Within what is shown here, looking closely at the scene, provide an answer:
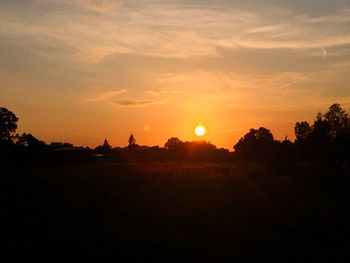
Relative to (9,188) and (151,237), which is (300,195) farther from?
(9,188)

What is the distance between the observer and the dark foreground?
1120 cm

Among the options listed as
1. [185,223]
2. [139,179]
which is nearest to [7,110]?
[139,179]

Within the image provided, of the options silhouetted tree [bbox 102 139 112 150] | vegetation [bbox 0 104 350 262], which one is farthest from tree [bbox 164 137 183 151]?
vegetation [bbox 0 104 350 262]

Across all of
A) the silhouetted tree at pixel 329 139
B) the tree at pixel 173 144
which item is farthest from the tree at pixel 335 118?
the tree at pixel 173 144

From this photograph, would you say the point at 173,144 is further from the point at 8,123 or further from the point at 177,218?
the point at 177,218

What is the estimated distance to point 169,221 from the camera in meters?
15.0

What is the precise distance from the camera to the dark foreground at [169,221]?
1120 cm

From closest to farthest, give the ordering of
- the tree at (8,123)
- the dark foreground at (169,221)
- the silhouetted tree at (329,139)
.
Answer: the dark foreground at (169,221)
the silhouetted tree at (329,139)
the tree at (8,123)

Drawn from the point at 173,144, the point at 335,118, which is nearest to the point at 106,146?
the point at 173,144

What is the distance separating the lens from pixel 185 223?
48.6 ft

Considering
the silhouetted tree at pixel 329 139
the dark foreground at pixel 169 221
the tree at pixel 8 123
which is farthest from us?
the tree at pixel 8 123

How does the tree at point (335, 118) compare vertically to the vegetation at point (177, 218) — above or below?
above

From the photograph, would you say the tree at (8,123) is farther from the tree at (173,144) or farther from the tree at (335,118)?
the tree at (335,118)

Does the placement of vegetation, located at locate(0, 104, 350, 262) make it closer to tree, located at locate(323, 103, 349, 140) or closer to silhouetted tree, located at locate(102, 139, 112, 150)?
tree, located at locate(323, 103, 349, 140)
